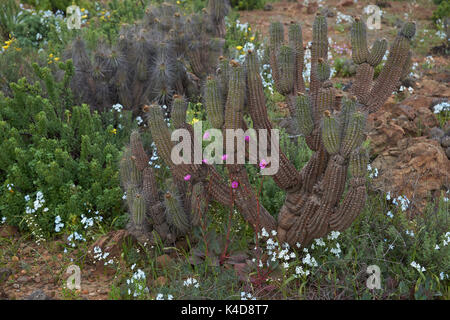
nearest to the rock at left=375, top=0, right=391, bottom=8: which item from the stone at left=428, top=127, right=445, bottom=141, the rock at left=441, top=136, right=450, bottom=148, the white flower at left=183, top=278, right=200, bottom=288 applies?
the stone at left=428, top=127, right=445, bottom=141

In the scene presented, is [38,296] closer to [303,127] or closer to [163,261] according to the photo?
[163,261]

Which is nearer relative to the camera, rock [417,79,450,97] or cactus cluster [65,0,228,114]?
cactus cluster [65,0,228,114]

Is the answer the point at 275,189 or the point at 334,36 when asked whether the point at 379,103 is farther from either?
the point at 334,36

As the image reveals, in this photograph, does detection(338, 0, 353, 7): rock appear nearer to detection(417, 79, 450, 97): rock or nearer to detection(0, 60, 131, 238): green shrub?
detection(417, 79, 450, 97): rock

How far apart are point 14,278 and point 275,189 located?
2.35 metres

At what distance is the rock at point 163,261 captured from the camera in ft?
12.2

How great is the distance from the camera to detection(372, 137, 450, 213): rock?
4.40 m

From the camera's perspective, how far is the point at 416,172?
4.54 metres

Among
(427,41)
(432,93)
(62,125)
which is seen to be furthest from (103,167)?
(427,41)

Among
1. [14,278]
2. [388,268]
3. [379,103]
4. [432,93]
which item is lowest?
[14,278]

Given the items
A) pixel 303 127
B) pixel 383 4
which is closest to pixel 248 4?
pixel 383 4

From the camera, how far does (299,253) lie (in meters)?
3.85

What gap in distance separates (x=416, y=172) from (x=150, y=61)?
326 cm

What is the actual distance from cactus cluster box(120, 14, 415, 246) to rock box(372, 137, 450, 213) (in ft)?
3.34
